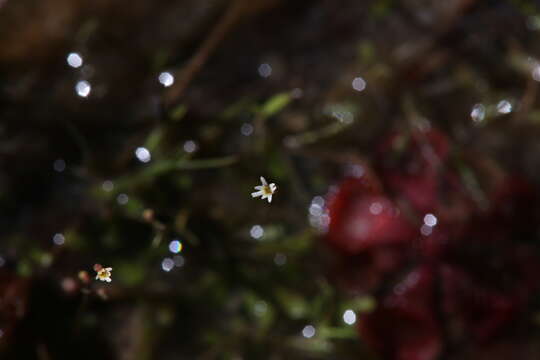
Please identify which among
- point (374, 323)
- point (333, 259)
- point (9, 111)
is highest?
point (9, 111)

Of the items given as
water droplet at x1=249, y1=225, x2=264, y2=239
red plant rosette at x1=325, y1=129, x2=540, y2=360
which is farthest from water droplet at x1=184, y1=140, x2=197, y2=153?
red plant rosette at x1=325, y1=129, x2=540, y2=360

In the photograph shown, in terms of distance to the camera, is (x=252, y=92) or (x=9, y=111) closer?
(x=9, y=111)

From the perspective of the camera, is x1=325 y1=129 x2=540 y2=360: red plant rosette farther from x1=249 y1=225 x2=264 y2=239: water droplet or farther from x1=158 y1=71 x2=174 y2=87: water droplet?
x1=158 y1=71 x2=174 y2=87: water droplet

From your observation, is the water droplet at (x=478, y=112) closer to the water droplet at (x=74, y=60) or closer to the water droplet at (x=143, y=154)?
the water droplet at (x=143, y=154)

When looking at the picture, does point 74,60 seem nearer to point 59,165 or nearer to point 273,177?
point 59,165

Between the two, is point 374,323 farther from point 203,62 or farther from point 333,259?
point 203,62

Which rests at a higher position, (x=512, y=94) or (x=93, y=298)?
(x=512, y=94)

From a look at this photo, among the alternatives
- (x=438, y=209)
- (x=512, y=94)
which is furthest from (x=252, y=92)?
(x=512, y=94)

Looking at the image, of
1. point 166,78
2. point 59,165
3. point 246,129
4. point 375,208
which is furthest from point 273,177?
point 59,165
